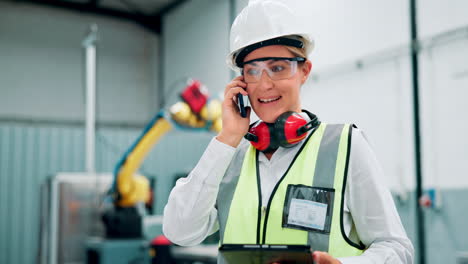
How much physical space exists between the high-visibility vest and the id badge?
1cm

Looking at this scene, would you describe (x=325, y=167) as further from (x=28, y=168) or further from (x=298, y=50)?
(x=28, y=168)

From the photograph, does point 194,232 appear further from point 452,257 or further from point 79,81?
point 79,81

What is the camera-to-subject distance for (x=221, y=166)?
133 cm

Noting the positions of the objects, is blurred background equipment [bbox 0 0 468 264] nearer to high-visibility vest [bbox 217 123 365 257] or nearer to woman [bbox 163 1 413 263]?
woman [bbox 163 1 413 263]

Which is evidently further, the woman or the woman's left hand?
the woman

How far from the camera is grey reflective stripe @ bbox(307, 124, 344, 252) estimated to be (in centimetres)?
123

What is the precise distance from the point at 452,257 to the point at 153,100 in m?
7.24

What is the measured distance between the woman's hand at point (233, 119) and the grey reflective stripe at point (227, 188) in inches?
4.5

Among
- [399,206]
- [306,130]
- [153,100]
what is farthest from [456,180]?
[153,100]

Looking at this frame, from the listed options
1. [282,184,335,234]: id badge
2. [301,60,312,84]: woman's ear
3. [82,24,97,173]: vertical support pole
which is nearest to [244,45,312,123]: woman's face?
[301,60,312,84]: woman's ear

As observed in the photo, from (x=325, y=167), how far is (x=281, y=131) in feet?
0.50

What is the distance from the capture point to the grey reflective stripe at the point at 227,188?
1.37m

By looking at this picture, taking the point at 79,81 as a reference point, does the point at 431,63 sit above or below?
below

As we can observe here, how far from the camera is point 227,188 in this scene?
4.65 feet
